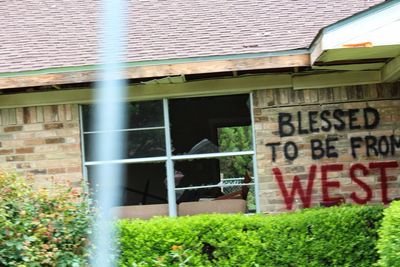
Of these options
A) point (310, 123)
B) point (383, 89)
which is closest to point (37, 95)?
point (310, 123)

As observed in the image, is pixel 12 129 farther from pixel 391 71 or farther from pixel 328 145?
pixel 391 71

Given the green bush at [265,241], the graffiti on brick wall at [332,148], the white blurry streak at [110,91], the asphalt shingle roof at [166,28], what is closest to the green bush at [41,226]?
the green bush at [265,241]

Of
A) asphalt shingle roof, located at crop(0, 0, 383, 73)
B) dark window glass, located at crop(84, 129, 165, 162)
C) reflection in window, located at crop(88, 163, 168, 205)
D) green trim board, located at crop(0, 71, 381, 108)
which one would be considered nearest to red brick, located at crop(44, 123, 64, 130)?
green trim board, located at crop(0, 71, 381, 108)

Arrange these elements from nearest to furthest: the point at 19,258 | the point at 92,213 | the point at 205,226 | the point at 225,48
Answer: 1. the point at 19,258
2. the point at 92,213
3. the point at 205,226
4. the point at 225,48

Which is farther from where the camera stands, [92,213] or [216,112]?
[216,112]

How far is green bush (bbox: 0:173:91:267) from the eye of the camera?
5.74m

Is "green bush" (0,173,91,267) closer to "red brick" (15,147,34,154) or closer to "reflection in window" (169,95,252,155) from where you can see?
"red brick" (15,147,34,154)

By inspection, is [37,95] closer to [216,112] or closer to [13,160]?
[13,160]

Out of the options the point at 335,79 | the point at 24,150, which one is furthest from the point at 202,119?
the point at 24,150

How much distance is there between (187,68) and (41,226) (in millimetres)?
2349

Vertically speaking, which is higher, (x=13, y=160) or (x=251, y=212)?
(x=13, y=160)

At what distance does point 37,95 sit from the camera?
7.86 meters

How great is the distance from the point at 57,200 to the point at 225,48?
259 cm

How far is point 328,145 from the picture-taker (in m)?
7.70
